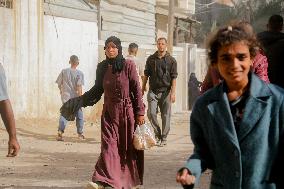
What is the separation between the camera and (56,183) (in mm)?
8047

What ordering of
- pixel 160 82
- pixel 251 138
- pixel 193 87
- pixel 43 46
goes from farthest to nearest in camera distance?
pixel 193 87 < pixel 43 46 < pixel 160 82 < pixel 251 138

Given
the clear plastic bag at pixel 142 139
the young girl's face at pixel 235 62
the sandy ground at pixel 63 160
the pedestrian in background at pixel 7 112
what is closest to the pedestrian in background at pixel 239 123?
the young girl's face at pixel 235 62

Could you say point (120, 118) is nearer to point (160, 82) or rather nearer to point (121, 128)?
point (121, 128)

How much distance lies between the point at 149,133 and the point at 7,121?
2.40 m

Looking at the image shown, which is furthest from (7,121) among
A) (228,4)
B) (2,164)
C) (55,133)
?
(228,4)

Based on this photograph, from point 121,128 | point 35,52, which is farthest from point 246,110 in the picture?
point 35,52

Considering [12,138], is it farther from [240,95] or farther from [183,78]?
[183,78]

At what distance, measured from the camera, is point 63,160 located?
402 inches

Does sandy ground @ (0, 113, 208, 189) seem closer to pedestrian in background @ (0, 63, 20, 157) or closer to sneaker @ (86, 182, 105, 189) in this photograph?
sneaker @ (86, 182, 105, 189)

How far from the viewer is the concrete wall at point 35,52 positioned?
15055 millimetres

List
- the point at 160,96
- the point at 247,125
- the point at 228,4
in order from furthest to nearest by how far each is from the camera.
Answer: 1. the point at 228,4
2. the point at 160,96
3. the point at 247,125

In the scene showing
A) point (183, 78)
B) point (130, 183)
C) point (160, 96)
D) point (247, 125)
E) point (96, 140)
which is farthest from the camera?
point (183, 78)

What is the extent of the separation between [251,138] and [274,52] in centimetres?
382

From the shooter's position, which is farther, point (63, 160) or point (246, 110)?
point (63, 160)
